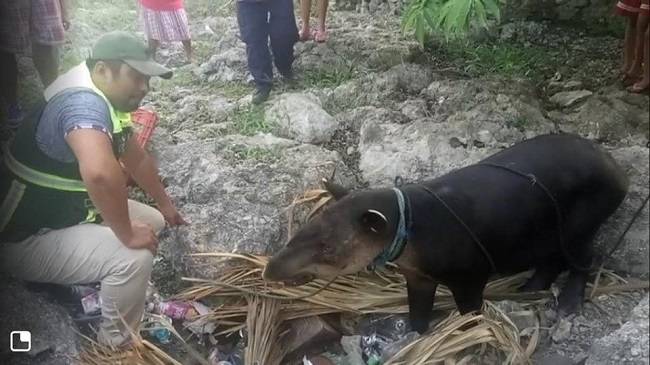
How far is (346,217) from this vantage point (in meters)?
2.47

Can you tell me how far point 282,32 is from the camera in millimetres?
2559

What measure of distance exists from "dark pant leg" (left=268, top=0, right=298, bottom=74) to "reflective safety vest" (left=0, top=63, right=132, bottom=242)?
460mm

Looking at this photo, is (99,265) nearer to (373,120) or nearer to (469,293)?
A: (373,120)

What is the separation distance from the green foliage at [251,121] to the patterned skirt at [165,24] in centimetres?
26

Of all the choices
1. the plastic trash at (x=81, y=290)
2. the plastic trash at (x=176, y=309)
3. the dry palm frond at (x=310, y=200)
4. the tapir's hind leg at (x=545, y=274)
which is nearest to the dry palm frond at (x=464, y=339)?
the tapir's hind leg at (x=545, y=274)

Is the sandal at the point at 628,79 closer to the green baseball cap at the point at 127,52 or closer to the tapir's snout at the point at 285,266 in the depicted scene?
the tapir's snout at the point at 285,266

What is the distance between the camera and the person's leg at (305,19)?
8.33ft

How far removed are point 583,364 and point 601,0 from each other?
3.25 feet

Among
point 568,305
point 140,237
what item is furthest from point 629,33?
point 140,237

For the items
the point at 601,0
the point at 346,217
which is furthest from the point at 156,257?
the point at 601,0

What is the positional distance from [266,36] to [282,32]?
0.05m

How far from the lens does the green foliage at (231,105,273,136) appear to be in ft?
8.61

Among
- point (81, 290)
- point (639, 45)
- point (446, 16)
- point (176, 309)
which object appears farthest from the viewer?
point (81, 290)

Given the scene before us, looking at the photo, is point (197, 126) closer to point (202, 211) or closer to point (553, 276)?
point (202, 211)
